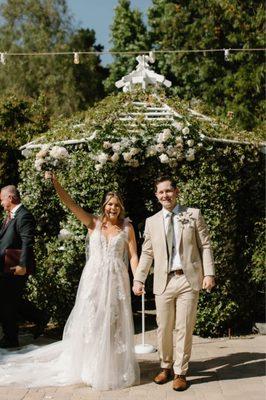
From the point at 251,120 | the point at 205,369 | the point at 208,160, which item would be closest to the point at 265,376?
the point at 205,369

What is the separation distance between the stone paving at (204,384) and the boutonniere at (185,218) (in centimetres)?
144

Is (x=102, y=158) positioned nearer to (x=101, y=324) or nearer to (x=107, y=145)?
(x=107, y=145)

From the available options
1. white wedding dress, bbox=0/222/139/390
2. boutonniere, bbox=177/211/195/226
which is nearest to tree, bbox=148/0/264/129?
boutonniere, bbox=177/211/195/226

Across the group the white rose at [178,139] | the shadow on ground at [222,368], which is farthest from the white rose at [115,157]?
the shadow on ground at [222,368]

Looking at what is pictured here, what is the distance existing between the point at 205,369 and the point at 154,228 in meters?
1.58

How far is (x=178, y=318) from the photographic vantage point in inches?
200

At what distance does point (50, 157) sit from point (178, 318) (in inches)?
104

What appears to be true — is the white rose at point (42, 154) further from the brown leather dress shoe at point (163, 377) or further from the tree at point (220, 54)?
the tree at point (220, 54)

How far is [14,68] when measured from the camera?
2622 centimetres

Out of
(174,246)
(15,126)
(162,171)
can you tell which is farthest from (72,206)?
(15,126)

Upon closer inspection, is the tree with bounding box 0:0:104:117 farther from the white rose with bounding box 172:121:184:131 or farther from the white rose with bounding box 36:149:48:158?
the white rose with bounding box 36:149:48:158

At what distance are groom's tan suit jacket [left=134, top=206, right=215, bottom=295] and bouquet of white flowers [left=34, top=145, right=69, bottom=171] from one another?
4.39ft

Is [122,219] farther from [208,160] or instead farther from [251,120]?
[251,120]

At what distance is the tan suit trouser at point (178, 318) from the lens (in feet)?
16.5
